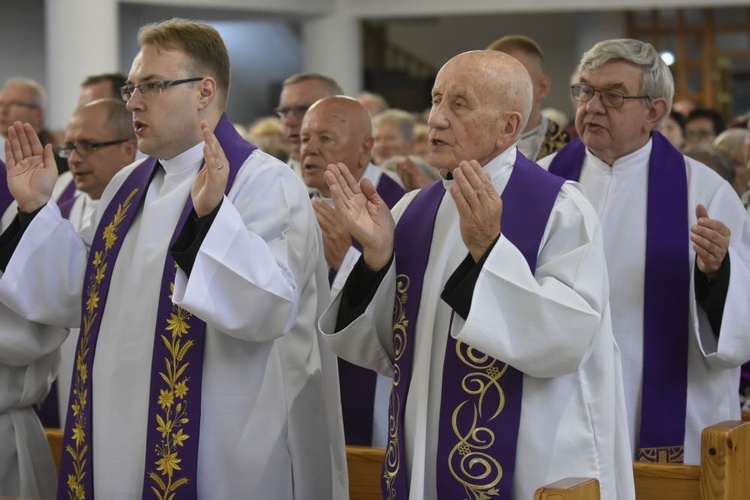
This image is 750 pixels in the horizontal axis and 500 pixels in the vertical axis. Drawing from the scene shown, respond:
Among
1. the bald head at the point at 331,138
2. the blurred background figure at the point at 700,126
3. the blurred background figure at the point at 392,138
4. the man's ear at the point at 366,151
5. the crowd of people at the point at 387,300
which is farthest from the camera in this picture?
the blurred background figure at the point at 700,126

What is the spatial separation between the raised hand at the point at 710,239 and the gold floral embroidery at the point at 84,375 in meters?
1.81

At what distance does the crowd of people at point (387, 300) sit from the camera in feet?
10.5

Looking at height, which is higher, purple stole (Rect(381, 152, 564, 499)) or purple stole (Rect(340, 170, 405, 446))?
purple stole (Rect(381, 152, 564, 499))

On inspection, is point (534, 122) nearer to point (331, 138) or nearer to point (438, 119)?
point (331, 138)

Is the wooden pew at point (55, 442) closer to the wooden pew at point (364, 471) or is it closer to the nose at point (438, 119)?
the wooden pew at point (364, 471)

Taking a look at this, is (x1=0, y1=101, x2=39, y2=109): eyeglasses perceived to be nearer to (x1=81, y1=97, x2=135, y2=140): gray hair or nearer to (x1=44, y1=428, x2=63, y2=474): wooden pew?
(x1=81, y1=97, x2=135, y2=140): gray hair

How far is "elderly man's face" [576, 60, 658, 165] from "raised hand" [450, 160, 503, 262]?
4.76ft

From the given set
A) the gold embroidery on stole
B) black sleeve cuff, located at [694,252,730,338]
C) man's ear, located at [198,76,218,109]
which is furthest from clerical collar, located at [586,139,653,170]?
man's ear, located at [198,76,218,109]

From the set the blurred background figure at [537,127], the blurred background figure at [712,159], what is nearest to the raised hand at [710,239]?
the blurred background figure at [537,127]

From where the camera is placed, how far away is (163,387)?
3551 millimetres

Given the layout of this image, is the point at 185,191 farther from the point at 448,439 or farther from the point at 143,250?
the point at 448,439

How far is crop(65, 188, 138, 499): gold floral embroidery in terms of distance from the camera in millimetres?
3680

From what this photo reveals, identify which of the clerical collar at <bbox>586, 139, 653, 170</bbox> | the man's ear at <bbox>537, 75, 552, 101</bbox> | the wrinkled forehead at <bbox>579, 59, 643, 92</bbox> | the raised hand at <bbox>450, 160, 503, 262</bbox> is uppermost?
the man's ear at <bbox>537, 75, 552, 101</bbox>

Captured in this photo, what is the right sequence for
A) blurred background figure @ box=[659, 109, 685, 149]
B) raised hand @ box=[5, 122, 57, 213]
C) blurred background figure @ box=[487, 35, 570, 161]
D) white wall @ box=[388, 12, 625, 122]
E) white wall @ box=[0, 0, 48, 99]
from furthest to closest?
1. white wall @ box=[388, 12, 625, 122]
2. white wall @ box=[0, 0, 48, 99]
3. blurred background figure @ box=[659, 109, 685, 149]
4. blurred background figure @ box=[487, 35, 570, 161]
5. raised hand @ box=[5, 122, 57, 213]
